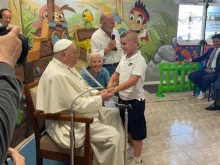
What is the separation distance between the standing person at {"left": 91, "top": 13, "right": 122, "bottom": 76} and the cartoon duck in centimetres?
236

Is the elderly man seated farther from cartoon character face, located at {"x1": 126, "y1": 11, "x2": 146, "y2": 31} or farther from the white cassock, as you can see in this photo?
cartoon character face, located at {"x1": 126, "y1": 11, "x2": 146, "y2": 31}

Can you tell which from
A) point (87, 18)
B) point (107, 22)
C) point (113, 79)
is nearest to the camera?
point (113, 79)

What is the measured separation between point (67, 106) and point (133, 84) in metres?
0.65

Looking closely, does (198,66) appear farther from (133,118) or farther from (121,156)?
(121,156)

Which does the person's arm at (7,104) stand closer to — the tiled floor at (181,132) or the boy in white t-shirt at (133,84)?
the boy in white t-shirt at (133,84)

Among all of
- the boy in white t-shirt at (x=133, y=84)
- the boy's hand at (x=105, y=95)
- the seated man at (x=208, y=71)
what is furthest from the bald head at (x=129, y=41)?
the seated man at (x=208, y=71)

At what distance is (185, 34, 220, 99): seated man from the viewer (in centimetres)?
466

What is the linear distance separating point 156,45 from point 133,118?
3.54 meters

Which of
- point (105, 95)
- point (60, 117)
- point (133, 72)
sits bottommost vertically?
point (60, 117)

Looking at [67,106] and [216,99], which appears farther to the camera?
[216,99]

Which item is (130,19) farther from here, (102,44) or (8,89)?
(8,89)

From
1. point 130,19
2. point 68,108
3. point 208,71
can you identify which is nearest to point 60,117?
point 68,108

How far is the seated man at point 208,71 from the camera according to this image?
4.66 meters

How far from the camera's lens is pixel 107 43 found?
126 inches
